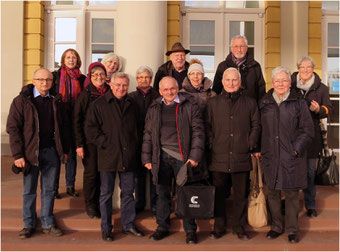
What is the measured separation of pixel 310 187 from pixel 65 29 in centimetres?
648

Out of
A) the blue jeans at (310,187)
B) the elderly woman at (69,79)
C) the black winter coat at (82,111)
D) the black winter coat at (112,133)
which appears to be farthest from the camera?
the elderly woman at (69,79)

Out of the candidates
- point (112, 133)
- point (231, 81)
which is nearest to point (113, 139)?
point (112, 133)

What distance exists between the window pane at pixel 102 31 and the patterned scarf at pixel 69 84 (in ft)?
13.7

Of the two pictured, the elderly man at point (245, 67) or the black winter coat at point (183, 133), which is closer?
the black winter coat at point (183, 133)

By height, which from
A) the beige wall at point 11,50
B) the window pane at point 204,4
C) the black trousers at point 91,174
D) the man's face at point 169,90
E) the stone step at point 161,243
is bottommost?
the stone step at point 161,243

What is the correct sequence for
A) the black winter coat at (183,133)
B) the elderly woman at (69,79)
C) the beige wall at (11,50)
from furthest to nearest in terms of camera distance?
1. the beige wall at (11,50)
2. the elderly woman at (69,79)
3. the black winter coat at (183,133)

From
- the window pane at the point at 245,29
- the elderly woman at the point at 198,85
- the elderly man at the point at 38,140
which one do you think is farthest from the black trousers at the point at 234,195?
the window pane at the point at 245,29

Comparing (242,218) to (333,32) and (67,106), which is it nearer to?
(67,106)

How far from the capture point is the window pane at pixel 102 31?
8445 millimetres

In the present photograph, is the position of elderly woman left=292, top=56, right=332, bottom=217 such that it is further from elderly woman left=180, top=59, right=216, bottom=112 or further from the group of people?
elderly woman left=180, top=59, right=216, bottom=112

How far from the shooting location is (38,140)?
3.79m

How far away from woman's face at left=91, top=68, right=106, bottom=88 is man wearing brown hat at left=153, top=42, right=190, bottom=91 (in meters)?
0.70

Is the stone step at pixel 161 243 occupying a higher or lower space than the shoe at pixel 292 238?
lower

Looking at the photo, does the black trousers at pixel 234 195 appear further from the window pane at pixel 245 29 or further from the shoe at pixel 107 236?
the window pane at pixel 245 29
